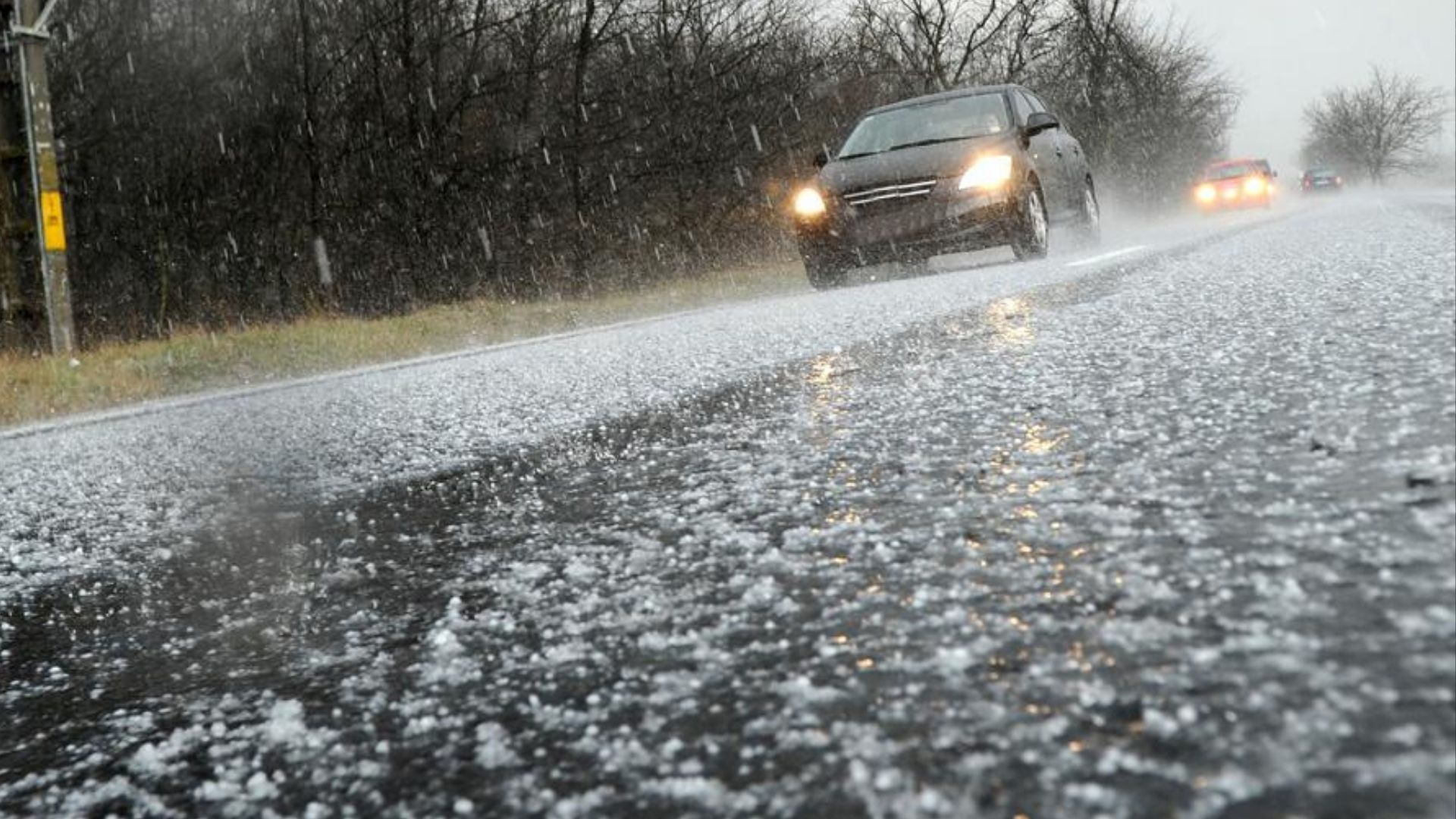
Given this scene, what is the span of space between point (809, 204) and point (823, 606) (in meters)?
9.38

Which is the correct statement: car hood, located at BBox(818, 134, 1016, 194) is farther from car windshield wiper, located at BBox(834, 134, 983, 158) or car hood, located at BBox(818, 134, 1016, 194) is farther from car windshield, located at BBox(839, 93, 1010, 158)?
car windshield, located at BBox(839, 93, 1010, 158)

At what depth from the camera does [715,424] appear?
11.5ft

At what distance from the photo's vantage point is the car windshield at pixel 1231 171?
33.3 meters

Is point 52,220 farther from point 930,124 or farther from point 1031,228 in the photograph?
point 1031,228

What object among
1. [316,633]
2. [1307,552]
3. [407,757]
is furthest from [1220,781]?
[316,633]

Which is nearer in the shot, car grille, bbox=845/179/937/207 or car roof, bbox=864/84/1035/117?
car grille, bbox=845/179/937/207

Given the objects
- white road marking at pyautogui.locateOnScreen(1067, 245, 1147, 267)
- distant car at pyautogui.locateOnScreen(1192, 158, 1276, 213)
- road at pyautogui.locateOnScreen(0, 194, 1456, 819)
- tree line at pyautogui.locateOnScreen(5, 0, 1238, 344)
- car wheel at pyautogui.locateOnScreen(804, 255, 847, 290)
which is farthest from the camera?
distant car at pyautogui.locateOnScreen(1192, 158, 1276, 213)

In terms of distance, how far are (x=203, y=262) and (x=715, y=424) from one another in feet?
70.9

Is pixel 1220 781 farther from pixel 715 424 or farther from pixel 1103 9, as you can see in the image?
pixel 1103 9

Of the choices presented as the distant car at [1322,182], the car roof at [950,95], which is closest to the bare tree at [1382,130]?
the distant car at [1322,182]

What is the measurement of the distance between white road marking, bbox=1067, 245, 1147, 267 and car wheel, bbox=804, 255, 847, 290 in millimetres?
2170

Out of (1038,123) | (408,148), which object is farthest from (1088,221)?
(408,148)

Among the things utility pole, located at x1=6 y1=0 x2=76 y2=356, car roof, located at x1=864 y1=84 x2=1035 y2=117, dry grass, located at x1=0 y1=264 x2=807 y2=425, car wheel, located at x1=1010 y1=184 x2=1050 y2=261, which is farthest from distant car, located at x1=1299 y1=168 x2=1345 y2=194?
utility pole, located at x1=6 y1=0 x2=76 y2=356

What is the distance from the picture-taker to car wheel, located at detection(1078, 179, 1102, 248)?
514 inches
